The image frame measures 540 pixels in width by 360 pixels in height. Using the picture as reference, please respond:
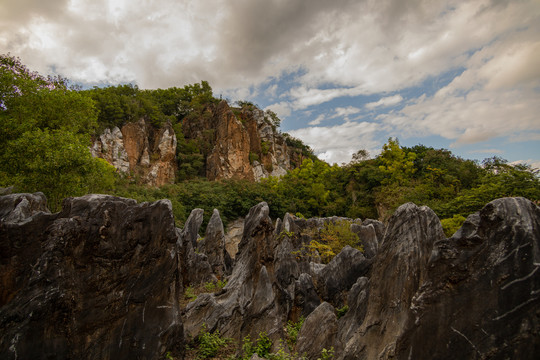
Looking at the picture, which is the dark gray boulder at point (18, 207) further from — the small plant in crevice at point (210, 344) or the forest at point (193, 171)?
the forest at point (193, 171)

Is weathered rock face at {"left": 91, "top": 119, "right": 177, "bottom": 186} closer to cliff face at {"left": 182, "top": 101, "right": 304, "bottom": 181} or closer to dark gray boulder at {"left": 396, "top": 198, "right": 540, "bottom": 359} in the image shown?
cliff face at {"left": 182, "top": 101, "right": 304, "bottom": 181}

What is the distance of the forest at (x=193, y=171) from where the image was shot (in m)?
12.8

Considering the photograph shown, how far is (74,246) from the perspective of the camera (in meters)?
5.34

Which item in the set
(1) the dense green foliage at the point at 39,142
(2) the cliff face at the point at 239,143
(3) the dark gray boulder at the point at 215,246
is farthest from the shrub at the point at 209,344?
(2) the cliff face at the point at 239,143

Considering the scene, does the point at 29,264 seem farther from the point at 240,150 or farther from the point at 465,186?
the point at 240,150

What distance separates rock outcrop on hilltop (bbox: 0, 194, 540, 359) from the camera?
3.31 m

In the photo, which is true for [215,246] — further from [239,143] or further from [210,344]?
[239,143]

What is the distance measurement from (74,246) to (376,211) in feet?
97.2

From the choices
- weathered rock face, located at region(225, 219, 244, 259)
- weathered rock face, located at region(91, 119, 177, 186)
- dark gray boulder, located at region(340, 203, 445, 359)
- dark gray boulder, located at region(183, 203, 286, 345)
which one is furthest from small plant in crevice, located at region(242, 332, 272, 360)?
weathered rock face, located at region(91, 119, 177, 186)

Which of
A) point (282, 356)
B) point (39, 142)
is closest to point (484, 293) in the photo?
point (282, 356)

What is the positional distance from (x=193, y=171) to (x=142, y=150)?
6858mm

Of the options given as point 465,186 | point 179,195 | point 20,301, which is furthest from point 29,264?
point 465,186

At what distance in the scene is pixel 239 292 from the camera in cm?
829

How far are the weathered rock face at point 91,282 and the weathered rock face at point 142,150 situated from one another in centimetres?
2852
